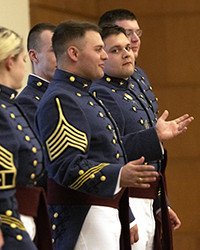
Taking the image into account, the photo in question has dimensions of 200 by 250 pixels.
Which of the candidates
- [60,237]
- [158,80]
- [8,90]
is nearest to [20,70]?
[8,90]

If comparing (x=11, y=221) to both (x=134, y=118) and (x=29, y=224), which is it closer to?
(x=29, y=224)

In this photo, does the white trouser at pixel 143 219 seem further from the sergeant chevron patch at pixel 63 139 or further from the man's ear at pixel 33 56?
the man's ear at pixel 33 56

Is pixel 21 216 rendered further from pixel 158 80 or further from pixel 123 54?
pixel 158 80

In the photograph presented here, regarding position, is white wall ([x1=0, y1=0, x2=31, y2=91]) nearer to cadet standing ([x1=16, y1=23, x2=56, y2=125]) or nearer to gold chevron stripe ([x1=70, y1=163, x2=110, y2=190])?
cadet standing ([x1=16, y1=23, x2=56, y2=125])

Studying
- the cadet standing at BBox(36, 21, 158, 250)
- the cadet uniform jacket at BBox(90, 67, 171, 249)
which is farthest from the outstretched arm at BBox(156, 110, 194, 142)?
the cadet standing at BBox(36, 21, 158, 250)

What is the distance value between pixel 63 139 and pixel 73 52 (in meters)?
0.44

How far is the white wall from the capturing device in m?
3.72

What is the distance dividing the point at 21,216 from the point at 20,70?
1.60 feet

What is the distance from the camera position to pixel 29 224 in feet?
6.34

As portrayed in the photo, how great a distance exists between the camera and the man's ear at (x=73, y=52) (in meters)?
2.38

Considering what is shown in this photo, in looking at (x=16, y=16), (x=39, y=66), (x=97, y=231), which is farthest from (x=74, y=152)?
(x=16, y=16)

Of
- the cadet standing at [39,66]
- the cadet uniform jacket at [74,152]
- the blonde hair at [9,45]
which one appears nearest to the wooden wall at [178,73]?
the cadet standing at [39,66]

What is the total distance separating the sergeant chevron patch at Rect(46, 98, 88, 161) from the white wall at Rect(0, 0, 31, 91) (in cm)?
167

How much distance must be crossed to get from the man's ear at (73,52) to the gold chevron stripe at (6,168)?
2.35ft
